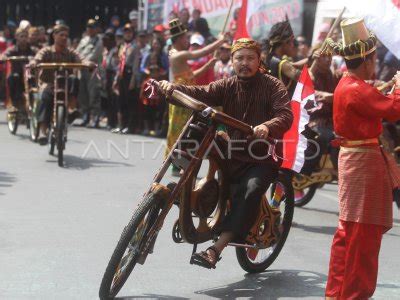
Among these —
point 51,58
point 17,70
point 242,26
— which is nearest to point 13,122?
point 17,70

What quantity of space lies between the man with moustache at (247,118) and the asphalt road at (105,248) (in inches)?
19.9

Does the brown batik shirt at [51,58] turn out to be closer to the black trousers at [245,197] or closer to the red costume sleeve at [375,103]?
the black trousers at [245,197]

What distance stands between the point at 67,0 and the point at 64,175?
1753cm

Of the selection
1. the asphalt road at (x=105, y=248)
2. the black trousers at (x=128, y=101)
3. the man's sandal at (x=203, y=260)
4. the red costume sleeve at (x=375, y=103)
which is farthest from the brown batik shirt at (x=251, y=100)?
the black trousers at (x=128, y=101)

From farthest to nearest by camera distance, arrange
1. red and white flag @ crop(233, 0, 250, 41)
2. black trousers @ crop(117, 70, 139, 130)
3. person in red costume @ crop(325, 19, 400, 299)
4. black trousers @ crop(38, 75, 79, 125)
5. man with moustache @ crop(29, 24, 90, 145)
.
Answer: black trousers @ crop(117, 70, 139, 130)
man with moustache @ crop(29, 24, 90, 145)
black trousers @ crop(38, 75, 79, 125)
red and white flag @ crop(233, 0, 250, 41)
person in red costume @ crop(325, 19, 400, 299)

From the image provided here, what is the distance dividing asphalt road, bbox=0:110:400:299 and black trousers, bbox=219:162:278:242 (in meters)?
0.43

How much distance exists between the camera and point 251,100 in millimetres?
7355

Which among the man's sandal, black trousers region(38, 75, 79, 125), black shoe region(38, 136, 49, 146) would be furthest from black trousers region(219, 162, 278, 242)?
black shoe region(38, 136, 49, 146)

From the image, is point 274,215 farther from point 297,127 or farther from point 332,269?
point 297,127

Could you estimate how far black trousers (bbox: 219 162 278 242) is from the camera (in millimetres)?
7098

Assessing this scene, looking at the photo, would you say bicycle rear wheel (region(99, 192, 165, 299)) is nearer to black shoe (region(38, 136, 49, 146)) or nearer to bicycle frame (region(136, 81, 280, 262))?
bicycle frame (region(136, 81, 280, 262))

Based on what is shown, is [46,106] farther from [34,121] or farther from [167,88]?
[167,88]

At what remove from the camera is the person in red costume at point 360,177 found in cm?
631

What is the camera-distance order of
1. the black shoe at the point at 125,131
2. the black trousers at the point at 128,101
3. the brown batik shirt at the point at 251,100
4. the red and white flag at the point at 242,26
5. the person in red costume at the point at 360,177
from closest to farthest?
1. the person in red costume at the point at 360,177
2. the brown batik shirt at the point at 251,100
3. the red and white flag at the point at 242,26
4. the black trousers at the point at 128,101
5. the black shoe at the point at 125,131
